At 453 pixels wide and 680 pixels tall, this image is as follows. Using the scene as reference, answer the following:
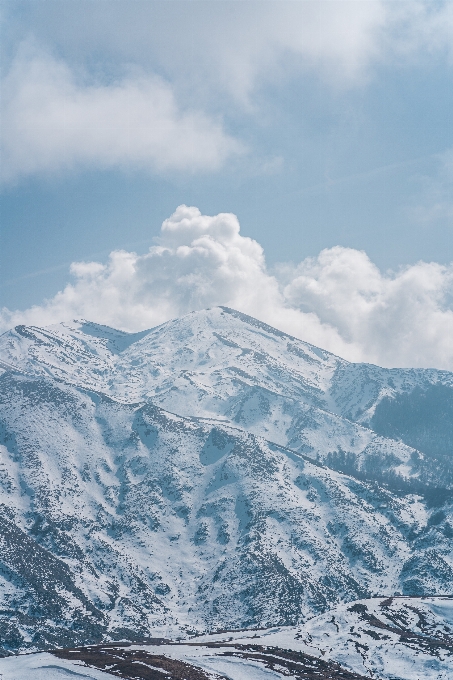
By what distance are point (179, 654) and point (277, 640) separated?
28.1 m

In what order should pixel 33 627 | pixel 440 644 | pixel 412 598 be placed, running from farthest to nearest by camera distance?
pixel 33 627 < pixel 412 598 < pixel 440 644

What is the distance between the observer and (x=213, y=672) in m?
90.9

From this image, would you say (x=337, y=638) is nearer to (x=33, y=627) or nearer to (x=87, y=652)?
(x=87, y=652)

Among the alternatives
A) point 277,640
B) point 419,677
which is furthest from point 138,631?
point 419,677

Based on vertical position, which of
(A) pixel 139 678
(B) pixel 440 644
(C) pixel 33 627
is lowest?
(C) pixel 33 627

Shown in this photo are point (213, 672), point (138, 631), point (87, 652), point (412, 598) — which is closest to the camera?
point (213, 672)

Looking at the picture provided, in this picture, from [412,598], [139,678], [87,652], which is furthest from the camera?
[412,598]

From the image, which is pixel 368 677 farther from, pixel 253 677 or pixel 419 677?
pixel 253 677

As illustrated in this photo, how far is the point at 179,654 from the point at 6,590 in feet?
385

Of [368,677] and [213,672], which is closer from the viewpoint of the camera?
[213,672]

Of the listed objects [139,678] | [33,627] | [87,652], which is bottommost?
[33,627]

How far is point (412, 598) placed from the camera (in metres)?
162

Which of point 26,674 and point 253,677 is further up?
point 253,677

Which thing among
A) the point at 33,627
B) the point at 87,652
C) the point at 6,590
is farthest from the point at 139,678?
the point at 6,590
